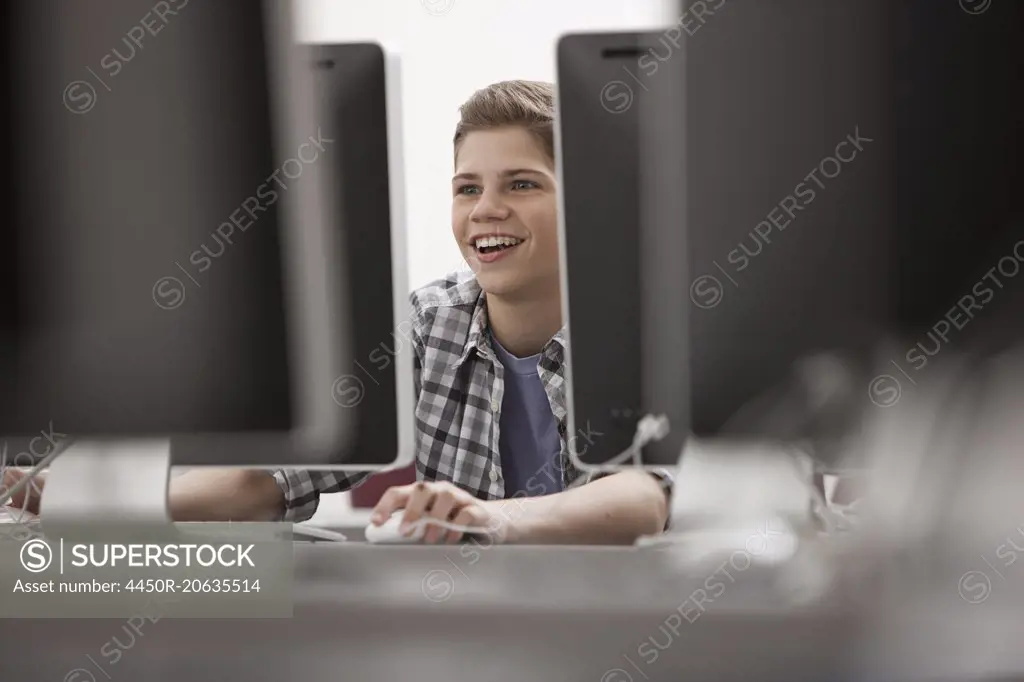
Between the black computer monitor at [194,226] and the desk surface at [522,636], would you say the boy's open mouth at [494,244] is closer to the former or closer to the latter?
the black computer monitor at [194,226]

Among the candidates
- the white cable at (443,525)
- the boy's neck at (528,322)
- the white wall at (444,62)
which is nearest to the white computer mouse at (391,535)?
the white cable at (443,525)

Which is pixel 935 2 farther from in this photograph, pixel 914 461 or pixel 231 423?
pixel 231 423

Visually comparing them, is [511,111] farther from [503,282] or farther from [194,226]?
[194,226]

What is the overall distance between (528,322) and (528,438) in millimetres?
184

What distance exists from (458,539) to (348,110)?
1.23 ft

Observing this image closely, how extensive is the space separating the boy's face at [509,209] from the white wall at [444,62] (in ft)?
0.81

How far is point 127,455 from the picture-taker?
0.74 meters

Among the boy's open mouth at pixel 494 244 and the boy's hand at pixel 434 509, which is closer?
the boy's hand at pixel 434 509

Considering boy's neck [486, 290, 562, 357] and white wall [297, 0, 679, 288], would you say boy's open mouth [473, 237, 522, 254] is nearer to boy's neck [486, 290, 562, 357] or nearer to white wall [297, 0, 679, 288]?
boy's neck [486, 290, 562, 357]

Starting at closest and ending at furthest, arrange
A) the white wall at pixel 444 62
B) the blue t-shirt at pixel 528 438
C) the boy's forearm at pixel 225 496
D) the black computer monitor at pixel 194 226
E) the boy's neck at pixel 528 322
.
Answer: the black computer monitor at pixel 194 226
the boy's forearm at pixel 225 496
the blue t-shirt at pixel 528 438
the boy's neck at pixel 528 322
the white wall at pixel 444 62

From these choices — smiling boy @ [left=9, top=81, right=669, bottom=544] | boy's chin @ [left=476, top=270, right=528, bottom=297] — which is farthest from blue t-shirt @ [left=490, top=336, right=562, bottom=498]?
boy's chin @ [left=476, top=270, right=528, bottom=297]

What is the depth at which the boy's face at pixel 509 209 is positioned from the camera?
1.30 m

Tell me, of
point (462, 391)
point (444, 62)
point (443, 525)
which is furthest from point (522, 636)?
point (444, 62)

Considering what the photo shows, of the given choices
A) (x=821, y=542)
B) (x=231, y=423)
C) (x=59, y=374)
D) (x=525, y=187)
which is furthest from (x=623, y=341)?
(x=525, y=187)
